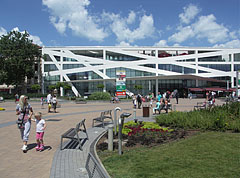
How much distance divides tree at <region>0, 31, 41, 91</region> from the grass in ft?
150

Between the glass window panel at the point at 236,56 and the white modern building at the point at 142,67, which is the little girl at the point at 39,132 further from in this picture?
the glass window panel at the point at 236,56

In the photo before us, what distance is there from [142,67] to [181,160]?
49.4m

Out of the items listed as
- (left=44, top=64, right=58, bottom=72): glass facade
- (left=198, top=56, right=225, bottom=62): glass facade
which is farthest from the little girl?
(left=198, top=56, right=225, bottom=62): glass facade

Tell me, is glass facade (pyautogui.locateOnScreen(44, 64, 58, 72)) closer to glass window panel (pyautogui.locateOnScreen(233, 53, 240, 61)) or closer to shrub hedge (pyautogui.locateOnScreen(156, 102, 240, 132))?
shrub hedge (pyautogui.locateOnScreen(156, 102, 240, 132))

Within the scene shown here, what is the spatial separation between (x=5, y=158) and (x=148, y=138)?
14.9ft

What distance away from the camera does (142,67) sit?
53562mm

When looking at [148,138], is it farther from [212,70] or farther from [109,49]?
[212,70]

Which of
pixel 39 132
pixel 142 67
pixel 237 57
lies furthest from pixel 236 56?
pixel 39 132

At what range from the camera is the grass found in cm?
416

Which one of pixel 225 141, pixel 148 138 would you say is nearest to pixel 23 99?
pixel 148 138

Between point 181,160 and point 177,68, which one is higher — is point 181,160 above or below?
below

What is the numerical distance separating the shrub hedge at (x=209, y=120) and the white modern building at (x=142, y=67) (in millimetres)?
42459

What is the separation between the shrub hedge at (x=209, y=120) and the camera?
332 inches

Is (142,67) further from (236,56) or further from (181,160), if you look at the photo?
(181,160)
